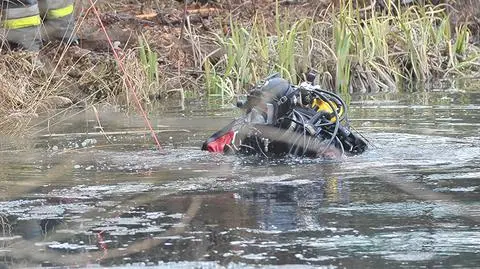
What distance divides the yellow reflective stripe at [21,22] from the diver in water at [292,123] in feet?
15.4

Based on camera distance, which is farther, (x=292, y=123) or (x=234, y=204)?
(x=292, y=123)

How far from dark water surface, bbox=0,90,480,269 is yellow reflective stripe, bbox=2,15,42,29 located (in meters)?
2.76

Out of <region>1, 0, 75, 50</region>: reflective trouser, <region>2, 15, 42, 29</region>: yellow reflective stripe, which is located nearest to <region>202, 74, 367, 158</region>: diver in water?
<region>1, 0, 75, 50</region>: reflective trouser

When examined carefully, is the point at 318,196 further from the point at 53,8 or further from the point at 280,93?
the point at 53,8

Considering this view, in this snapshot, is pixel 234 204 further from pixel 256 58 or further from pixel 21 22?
pixel 256 58

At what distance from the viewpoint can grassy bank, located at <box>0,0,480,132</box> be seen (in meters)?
11.8

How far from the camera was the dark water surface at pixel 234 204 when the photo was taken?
4.36m

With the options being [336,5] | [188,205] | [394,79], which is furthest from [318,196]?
[336,5]

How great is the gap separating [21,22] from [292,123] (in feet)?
16.8

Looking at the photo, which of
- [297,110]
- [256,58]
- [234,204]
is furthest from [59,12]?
[234,204]

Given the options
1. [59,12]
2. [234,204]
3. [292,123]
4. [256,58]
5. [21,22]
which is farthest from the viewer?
[256,58]

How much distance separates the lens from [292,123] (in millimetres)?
7000

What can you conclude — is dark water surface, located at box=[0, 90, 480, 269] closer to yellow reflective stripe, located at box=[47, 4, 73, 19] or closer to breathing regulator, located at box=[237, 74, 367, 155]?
breathing regulator, located at box=[237, 74, 367, 155]

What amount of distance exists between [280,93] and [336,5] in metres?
9.00
